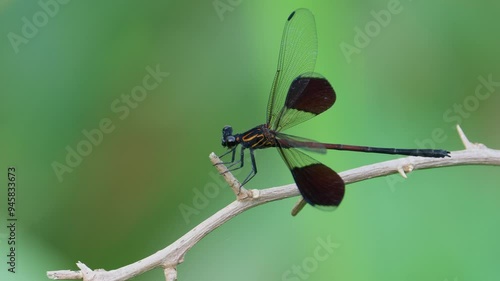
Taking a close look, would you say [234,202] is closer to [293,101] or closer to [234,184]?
[234,184]

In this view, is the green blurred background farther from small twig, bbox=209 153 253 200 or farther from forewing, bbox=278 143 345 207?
small twig, bbox=209 153 253 200

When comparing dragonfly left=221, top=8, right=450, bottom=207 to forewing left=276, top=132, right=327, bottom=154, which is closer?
forewing left=276, top=132, right=327, bottom=154

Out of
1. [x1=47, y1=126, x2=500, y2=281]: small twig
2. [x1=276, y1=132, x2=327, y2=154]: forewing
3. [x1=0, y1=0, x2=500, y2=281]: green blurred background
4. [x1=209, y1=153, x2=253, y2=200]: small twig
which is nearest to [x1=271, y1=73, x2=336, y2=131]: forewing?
[x1=276, y1=132, x2=327, y2=154]: forewing

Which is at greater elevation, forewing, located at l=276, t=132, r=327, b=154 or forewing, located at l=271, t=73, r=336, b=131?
forewing, located at l=271, t=73, r=336, b=131

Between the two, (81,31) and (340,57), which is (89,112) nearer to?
(81,31)

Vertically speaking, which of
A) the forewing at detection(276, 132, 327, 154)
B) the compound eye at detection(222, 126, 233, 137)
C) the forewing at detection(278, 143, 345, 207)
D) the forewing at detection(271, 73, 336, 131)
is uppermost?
the compound eye at detection(222, 126, 233, 137)

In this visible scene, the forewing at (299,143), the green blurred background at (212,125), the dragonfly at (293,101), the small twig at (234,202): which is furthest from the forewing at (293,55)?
the small twig at (234,202)

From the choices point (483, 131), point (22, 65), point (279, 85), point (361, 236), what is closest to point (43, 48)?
point (22, 65)

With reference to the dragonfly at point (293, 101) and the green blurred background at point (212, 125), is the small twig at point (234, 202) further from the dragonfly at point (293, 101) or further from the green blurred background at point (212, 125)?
the green blurred background at point (212, 125)
